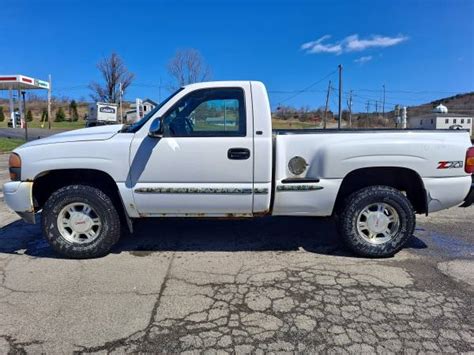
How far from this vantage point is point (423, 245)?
4699 mm

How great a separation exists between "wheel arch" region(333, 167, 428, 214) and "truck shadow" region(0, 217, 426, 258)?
2.31ft

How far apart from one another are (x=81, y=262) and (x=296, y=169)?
8.89 ft

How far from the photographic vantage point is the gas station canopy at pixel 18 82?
132 ft

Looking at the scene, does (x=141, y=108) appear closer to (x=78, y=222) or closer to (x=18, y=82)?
(x=78, y=222)

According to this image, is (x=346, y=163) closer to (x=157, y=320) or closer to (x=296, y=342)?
(x=296, y=342)

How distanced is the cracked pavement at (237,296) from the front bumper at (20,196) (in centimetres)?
63

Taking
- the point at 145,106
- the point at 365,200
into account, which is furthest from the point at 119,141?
the point at 145,106

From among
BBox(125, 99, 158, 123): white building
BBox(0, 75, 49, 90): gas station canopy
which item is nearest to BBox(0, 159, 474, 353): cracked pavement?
BBox(125, 99, 158, 123): white building

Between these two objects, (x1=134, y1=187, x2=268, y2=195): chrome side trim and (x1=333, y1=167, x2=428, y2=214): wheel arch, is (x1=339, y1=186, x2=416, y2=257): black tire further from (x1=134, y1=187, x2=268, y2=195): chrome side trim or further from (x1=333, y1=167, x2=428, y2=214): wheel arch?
(x1=134, y1=187, x2=268, y2=195): chrome side trim

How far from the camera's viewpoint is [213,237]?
16.2 feet

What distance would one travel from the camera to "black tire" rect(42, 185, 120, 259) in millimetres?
4070

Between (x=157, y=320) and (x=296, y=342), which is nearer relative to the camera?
(x=296, y=342)

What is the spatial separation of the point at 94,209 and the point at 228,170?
5.34 feet

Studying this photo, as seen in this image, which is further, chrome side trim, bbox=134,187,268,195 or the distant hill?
the distant hill
